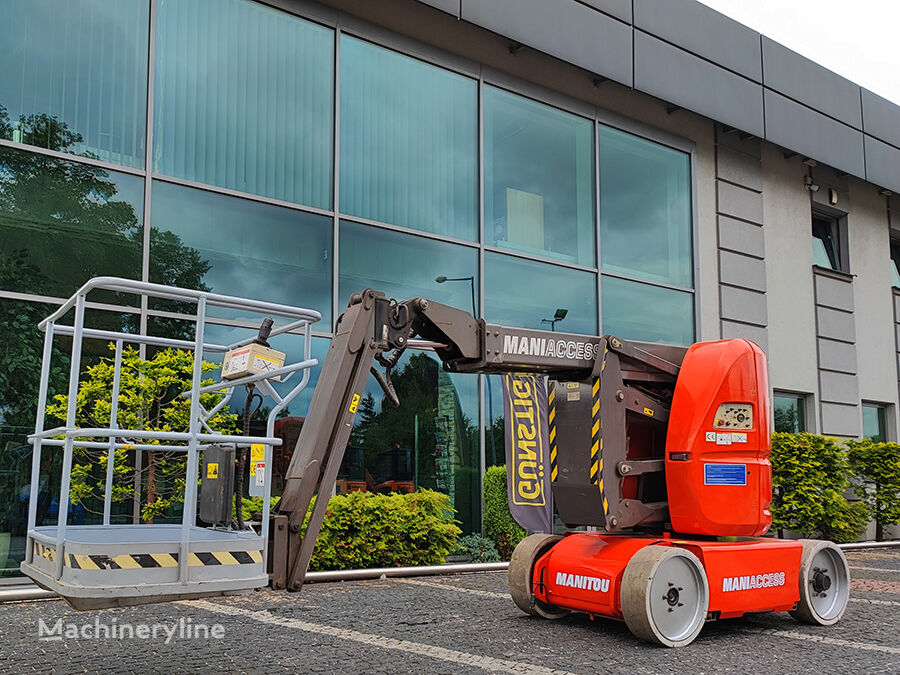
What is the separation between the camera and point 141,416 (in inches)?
354

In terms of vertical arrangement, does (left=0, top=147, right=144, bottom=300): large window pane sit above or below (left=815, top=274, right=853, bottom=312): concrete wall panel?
below

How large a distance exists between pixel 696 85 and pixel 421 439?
7.45 m

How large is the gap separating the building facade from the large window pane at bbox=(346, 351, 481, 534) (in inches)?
1.4

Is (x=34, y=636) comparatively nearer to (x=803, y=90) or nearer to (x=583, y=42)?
(x=583, y=42)

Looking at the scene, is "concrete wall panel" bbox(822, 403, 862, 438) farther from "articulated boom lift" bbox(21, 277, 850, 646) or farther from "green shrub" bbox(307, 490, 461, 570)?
"articulated boom lift" bbox(21, 277, 850, 646)

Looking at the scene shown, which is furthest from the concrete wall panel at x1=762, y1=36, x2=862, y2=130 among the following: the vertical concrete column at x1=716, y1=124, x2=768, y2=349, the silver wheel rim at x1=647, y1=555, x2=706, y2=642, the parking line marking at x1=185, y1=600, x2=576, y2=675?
the parking line marking at x1=185, y1=600, x2=576, y2=675

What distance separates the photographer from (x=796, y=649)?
640 cm

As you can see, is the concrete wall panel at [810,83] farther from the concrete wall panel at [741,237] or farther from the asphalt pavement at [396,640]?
the asphalt pavement at [396,640]

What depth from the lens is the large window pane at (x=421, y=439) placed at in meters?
11.1

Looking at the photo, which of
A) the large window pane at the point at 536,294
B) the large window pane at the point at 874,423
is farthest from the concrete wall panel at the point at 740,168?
the large window pane at the point at 874,423

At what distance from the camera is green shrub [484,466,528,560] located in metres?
11.7

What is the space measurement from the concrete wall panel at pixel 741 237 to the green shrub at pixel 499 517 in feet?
21.2

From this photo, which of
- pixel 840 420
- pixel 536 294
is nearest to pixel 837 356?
pixel 840 420

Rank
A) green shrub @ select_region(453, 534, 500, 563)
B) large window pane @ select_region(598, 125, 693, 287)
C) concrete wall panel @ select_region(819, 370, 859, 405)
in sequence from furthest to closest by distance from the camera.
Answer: concrete wall panel @ select_region(819, 370, 859, 405) → large window pane @ select_region(598, 125, 693, 287) → green shrub @ select_region(453, 534, 500, 563)
